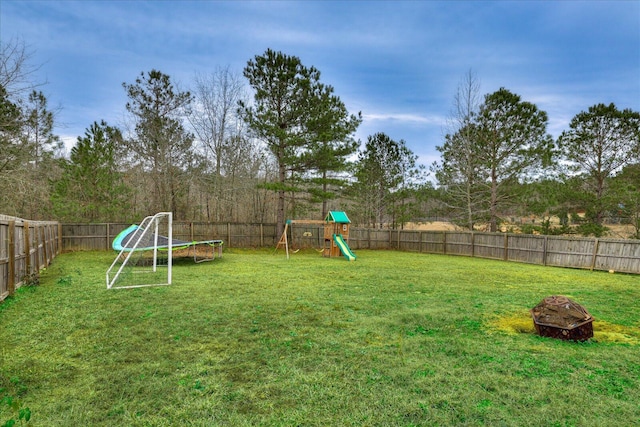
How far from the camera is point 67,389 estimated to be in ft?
8.94

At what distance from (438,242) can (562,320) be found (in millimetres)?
13379

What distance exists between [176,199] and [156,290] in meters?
12.4

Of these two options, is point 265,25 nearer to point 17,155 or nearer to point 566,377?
point 17,155

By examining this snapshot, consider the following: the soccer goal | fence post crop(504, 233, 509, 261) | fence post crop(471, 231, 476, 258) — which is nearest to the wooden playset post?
fence post crop(471, 231, 476, 258)

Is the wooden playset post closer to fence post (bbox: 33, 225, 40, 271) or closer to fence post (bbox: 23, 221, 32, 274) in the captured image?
fence post (bbox: 33, 225, 40, 271)

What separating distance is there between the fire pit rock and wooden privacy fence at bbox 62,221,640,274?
9.22 m

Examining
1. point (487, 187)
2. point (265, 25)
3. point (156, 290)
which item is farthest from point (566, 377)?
point (487, 187)

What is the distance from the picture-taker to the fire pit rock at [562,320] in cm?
400

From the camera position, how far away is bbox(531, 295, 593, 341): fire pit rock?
13.1 ft

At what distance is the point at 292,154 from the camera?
16.7 m

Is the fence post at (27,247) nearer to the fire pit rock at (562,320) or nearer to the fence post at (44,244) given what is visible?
the fence post at (44,244)

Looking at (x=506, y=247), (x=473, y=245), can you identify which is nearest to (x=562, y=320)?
(x=506, y=247)

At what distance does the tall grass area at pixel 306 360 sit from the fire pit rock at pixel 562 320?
0.47 ft

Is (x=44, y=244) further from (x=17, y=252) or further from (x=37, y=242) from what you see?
(x=17, y=252)
